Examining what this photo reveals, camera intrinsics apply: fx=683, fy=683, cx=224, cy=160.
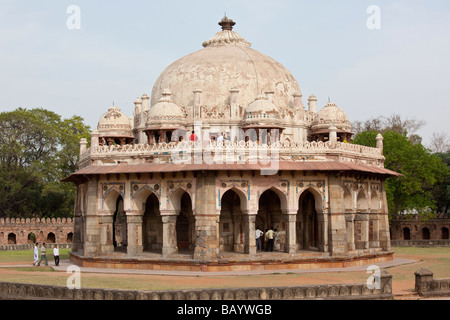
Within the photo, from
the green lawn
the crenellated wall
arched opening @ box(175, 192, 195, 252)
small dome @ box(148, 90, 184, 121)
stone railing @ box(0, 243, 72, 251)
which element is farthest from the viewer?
the crenellated wall

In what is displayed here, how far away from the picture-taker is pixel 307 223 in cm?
3481

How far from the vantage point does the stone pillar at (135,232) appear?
31766 mm

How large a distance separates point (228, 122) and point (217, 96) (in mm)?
1770

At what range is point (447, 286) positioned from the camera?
21844mm

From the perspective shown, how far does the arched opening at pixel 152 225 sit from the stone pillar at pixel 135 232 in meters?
2.64

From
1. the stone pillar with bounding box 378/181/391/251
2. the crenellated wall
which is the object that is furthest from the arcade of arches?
the crenellated wall

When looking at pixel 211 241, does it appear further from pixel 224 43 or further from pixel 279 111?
pixel 224 43

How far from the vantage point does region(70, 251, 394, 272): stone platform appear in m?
29.2

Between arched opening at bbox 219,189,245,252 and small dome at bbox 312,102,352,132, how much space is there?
631 cm

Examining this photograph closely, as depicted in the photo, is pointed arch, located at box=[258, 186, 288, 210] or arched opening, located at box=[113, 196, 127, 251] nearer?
pointed arch, located at box=[258, 186, 288, 210]

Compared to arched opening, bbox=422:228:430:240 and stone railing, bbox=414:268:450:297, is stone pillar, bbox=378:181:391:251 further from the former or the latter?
arched opening, bbox=422:228:430:240

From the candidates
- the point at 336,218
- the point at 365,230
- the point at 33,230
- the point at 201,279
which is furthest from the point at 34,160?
the point at 201,279
